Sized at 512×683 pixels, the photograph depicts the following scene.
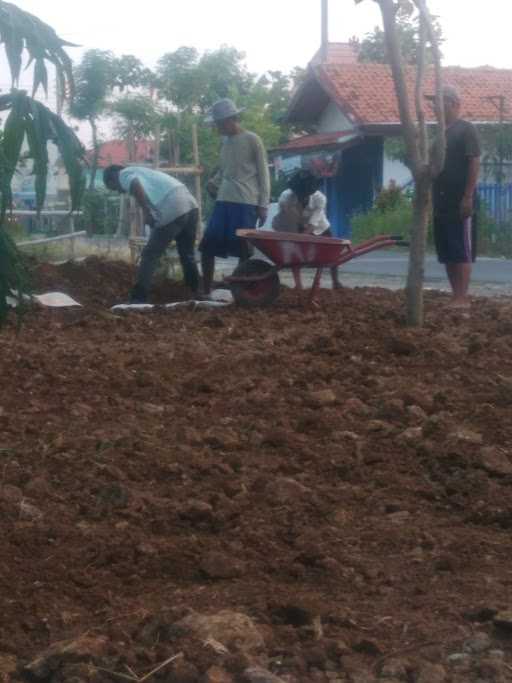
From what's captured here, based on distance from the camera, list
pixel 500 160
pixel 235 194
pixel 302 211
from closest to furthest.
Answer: pixel 235 194 < pixel 302 211 < pixel 500 160

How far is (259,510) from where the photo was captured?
475 cm

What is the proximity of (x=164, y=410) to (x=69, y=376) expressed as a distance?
942 mm

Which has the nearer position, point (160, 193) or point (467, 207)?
point (467, 207)

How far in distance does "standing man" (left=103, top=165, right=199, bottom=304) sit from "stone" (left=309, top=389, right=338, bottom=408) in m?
4.85

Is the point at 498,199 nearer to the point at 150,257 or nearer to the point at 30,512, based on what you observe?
the point at 150,257

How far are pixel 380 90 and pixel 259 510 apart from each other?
3315 centimetres

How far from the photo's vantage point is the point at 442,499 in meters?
5.03

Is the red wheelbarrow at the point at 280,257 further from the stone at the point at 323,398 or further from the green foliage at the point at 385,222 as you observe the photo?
the green foliage at the point at 385,222

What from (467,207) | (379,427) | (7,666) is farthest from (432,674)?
(467,207)

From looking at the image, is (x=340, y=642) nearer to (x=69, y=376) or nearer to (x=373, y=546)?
(x=373, y=546)

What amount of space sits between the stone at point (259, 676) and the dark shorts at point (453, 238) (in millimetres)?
7189

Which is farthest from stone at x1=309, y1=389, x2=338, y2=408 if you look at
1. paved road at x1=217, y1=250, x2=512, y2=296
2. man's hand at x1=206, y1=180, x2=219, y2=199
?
paved road at x1=217, y1=250, x2=512, y2=296

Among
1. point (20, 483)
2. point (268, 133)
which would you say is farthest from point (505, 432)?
point (268, 133)

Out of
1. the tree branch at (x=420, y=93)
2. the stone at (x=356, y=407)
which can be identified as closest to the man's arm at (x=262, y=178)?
the tree branch at (x=420, y=93)
